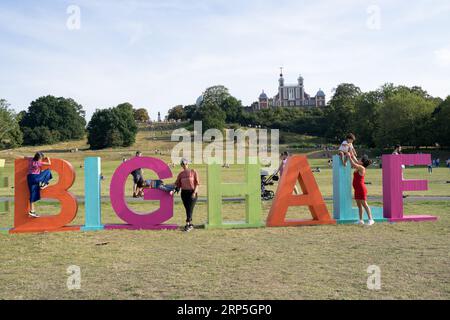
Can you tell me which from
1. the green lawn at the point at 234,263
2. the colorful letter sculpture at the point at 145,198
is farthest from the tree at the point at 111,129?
the green lawn at the point at 234,263

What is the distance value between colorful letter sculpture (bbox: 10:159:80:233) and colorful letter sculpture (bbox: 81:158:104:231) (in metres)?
0.35

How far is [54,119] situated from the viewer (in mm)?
96312

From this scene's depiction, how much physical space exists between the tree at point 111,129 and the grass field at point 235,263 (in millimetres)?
73687

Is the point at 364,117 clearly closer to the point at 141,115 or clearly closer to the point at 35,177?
the point at 35,177

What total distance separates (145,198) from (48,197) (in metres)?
2.28

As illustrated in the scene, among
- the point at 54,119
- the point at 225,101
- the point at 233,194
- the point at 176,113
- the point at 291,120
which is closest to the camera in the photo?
the point at 233,194

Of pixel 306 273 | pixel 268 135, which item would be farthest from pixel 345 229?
pixel 268 135

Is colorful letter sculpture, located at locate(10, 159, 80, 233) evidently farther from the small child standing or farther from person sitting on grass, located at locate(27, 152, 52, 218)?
the small child standing

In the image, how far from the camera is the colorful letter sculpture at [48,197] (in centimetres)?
1099

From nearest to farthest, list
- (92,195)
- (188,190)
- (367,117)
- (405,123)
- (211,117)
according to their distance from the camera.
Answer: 1. (188,190)
2. (92,195)
3. (405,123)
4. (367,117)
5. (211,117)

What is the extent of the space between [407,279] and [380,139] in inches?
2364

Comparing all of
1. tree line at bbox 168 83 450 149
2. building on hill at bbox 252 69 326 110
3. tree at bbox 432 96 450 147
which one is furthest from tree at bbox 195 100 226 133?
building on hill at bbox 252 69 326 110

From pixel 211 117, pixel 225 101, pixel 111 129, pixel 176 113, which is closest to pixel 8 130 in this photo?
pixel 111 129

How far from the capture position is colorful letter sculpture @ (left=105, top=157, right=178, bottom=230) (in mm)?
11281
